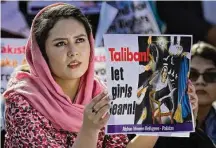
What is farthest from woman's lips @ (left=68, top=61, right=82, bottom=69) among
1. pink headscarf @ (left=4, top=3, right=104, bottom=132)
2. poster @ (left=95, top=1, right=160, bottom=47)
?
poster @ (left=95, top=1, right=160, bottom=47)

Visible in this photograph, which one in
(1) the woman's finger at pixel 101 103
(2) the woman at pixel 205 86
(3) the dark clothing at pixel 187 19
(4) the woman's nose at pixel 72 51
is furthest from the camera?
(3) the dark clothing at pixel 187 19

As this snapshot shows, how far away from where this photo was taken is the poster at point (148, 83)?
235 cm

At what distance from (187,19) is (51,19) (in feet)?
9.65

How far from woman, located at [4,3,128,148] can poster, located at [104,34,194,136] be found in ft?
0.53

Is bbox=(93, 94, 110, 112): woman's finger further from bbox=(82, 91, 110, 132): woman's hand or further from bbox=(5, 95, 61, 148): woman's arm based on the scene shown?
bbox=(5, 95, 61, 148): woman's arm

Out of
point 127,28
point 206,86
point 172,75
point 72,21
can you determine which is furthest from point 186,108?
point 127,28

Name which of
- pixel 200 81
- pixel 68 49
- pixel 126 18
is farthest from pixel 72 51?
pixel 126 18

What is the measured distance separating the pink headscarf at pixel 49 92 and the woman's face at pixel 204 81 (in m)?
1.39

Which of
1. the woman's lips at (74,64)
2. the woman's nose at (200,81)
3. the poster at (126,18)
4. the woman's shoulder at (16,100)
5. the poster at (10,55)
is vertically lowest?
the woman's shoulder at (16,100)

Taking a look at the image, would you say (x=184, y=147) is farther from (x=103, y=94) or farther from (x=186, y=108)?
(x=103, y=94)

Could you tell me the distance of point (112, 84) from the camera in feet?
7.67

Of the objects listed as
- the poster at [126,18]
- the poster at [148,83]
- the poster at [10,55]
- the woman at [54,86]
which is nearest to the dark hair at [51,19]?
the woman at [54,86]

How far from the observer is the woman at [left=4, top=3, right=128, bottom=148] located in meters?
2.54

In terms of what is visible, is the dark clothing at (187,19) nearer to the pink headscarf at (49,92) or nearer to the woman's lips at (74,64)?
the pink headscarf at (49,92)
